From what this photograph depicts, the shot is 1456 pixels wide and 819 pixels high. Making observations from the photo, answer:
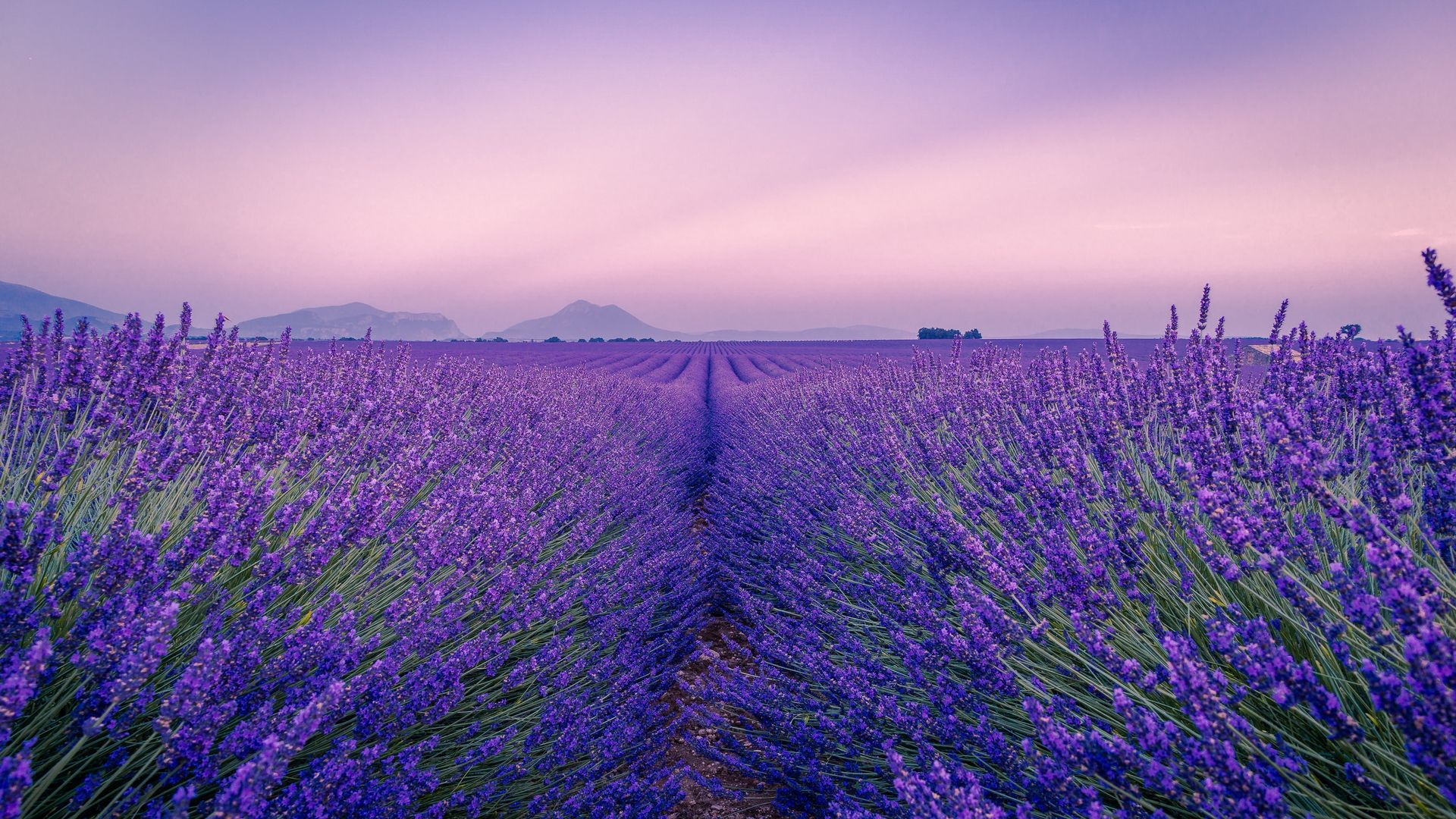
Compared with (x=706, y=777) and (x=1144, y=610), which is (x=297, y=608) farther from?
(x=1144, y=610)

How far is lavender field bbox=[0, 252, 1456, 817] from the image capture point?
3.04 feet

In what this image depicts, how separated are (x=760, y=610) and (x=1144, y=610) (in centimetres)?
151

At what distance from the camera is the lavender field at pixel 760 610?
927 mm

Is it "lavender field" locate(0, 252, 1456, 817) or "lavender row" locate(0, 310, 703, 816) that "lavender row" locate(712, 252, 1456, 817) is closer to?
"lavender field" locate(0, 252, 1456, 817)

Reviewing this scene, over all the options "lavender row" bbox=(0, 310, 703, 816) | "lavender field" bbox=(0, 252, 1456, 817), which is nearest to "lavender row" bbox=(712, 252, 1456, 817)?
"lavender field" bbox=(0, 252, 1456, 817)

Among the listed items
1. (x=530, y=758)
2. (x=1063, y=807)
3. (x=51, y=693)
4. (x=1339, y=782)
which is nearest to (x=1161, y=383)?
(x=1339, y=782)

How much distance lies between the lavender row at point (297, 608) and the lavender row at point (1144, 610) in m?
0.59

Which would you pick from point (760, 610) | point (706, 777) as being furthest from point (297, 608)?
point (760, 610)

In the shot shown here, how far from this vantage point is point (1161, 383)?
8.32 ft

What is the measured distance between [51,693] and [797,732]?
160 cm

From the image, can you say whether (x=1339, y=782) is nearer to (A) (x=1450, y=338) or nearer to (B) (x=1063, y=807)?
(B) (x=1063, y=807)

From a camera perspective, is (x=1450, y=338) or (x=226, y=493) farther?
(x=1450, y=338)

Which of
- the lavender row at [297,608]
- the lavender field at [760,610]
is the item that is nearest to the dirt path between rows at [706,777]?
the lavender field at [760,610]

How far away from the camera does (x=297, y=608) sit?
52.3 inches
